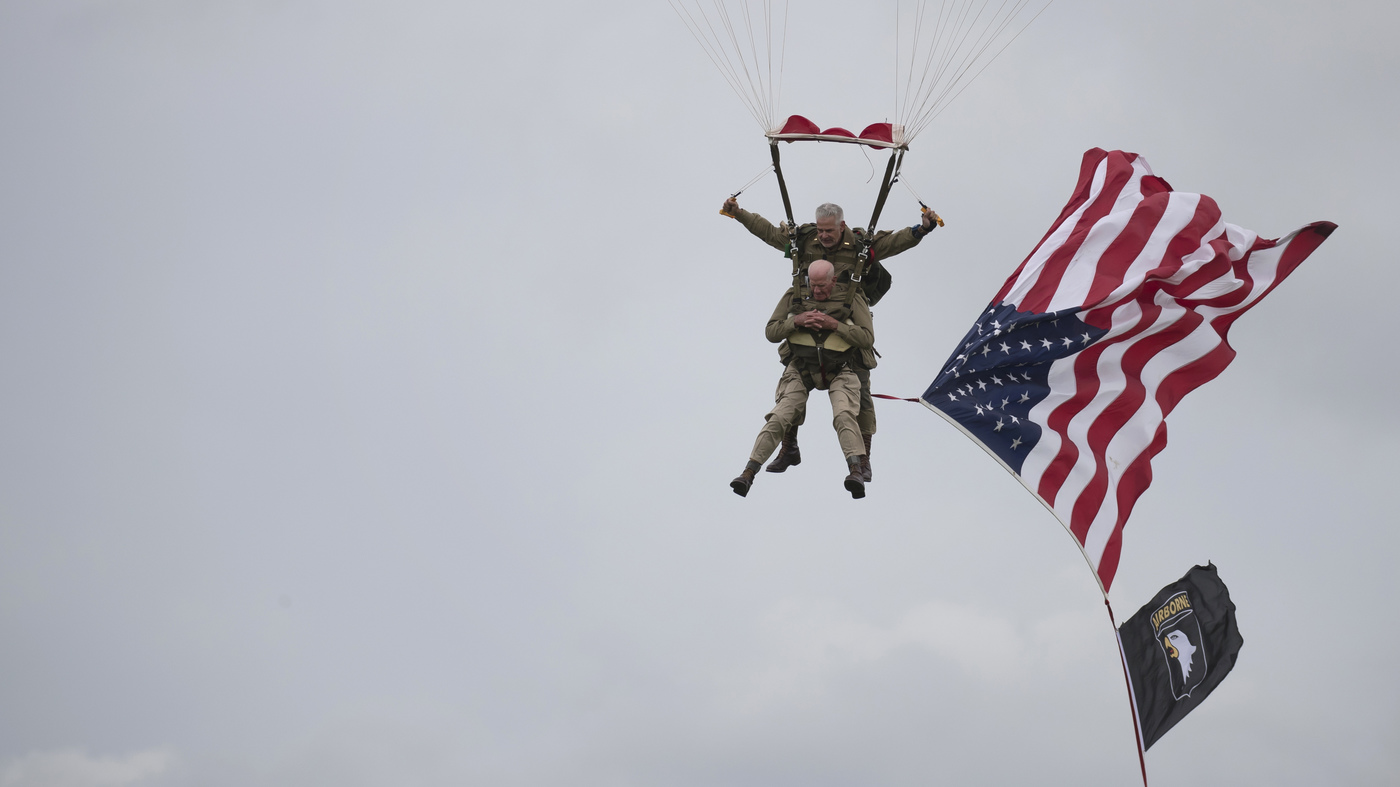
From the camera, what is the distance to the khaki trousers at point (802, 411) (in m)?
14.7

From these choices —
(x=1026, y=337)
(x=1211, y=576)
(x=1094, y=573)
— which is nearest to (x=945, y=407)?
(x=1026, y=337)

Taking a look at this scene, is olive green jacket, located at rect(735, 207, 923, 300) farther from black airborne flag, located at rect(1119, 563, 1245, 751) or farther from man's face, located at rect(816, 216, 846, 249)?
black airborne flag, located at rect(1119, 563, 1245, 751)

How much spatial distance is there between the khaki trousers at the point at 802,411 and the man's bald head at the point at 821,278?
89 cm

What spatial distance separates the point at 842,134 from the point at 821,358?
2403 mm

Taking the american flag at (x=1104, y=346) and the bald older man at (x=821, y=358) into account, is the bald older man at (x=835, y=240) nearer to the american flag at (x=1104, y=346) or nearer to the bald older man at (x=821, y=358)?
the bald older man at (x=821, y=358)

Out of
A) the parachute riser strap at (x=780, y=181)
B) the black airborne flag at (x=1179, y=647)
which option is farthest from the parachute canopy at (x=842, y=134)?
the black airborne flag at (x=1179, y=647)

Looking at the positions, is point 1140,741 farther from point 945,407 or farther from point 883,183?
point 883,183

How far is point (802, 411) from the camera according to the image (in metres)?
15.3

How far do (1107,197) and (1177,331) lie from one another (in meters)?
→ 1.86

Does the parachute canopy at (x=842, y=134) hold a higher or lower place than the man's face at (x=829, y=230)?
higher

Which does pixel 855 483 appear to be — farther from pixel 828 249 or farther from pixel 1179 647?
pixel 1179 647

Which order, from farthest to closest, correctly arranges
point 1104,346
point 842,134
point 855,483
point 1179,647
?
point 1104,346 → point 1179,647 → point 842,134 → point 855,483

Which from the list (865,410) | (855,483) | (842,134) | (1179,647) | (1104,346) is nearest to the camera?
(855,483)

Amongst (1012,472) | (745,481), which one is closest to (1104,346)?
(1012,472)
